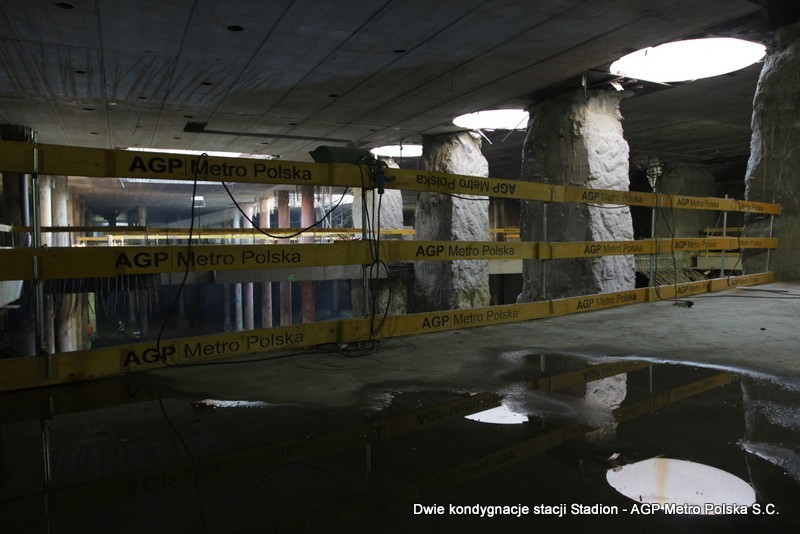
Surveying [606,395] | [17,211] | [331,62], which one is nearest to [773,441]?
[606,395]

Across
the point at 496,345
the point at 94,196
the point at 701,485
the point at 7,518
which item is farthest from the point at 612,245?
the point at 94,196

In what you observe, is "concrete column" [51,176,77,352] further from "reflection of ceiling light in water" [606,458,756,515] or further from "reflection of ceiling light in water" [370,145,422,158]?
"reflection of ceiling light in water" [606,458,756,515]

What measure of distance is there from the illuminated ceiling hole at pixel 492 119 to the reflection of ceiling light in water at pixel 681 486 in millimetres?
11178

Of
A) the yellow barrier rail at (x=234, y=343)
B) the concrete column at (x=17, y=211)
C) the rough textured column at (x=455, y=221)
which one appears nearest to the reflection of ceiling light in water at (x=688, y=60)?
the yellow barrier rail at (x=234, y=343)

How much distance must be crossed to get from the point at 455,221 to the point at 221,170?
10.4m

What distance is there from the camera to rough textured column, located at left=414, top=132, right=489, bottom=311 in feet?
46.7

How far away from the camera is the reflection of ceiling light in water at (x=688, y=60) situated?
27.4 feet

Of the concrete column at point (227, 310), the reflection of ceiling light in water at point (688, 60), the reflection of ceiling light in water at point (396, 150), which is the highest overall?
the reflection of ceiling light in water at point (396, 150)

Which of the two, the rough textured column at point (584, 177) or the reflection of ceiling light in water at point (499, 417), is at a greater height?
the rough textured column at point (584, 177)

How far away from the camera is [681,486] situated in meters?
2.04

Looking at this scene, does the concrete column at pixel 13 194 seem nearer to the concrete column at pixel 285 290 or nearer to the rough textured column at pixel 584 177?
the rough textured column at pixel 584 177

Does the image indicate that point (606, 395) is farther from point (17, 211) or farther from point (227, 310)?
point (227, 310)

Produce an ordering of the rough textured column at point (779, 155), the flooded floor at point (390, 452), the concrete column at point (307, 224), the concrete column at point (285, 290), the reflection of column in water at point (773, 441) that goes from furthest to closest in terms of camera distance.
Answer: the concrete column at point (285, 290)
the concrete column at point (307, 224)
the rough textured column at point (779, 155)
the reflection of column in water at point (773, 441)
the flooded floor at point (390, 452)

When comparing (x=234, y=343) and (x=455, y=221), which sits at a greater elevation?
(x=455, y=221)
